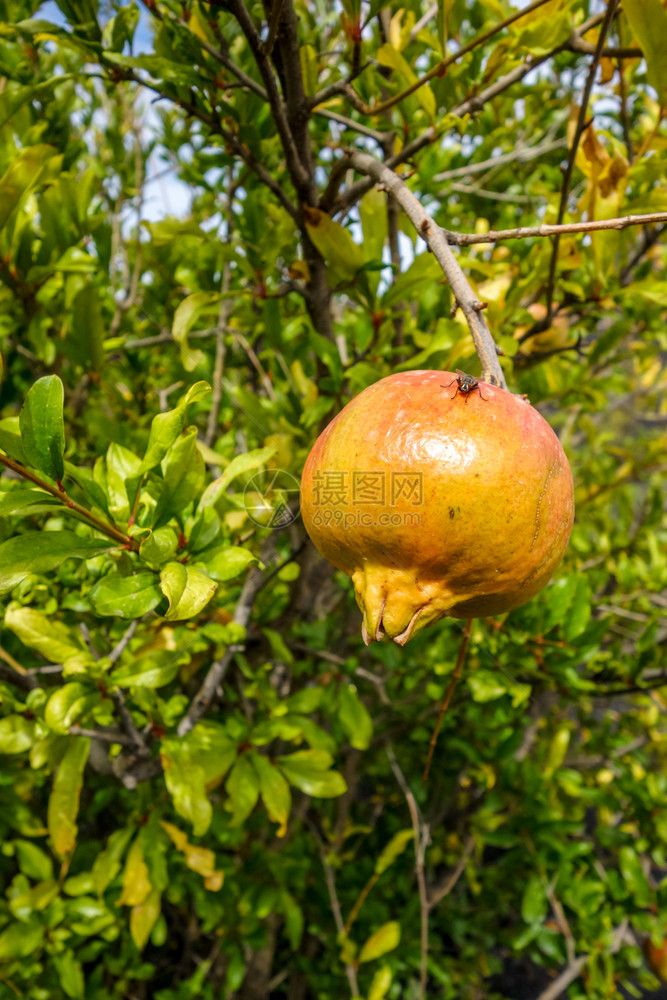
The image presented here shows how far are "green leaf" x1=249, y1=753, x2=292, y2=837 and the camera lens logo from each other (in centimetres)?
38

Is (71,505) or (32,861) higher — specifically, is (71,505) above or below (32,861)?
above

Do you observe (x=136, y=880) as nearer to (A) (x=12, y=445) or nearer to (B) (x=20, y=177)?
(A) (x=12, y=445)

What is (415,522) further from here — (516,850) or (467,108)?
(516,850)

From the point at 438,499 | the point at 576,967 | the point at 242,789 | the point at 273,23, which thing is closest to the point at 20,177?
the point at 273,23

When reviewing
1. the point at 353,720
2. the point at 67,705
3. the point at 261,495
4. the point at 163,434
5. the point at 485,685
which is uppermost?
the point at 163,434

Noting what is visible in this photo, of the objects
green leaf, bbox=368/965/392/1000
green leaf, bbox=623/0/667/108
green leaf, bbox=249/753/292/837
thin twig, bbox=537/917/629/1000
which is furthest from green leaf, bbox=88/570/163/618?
thin twig, bbox=537/917/629/1000

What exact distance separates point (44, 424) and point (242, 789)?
0.68 metres

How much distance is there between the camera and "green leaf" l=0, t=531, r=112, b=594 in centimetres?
50

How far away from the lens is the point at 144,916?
3.21 feet

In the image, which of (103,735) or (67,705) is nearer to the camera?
(67,705)

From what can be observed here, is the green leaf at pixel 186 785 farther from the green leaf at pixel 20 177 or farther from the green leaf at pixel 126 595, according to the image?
the green leaf at pixel 20 177

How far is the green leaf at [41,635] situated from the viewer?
2.34 feet

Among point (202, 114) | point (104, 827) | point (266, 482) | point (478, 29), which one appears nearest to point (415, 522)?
point (266, 482)

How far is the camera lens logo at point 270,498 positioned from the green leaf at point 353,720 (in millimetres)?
406
